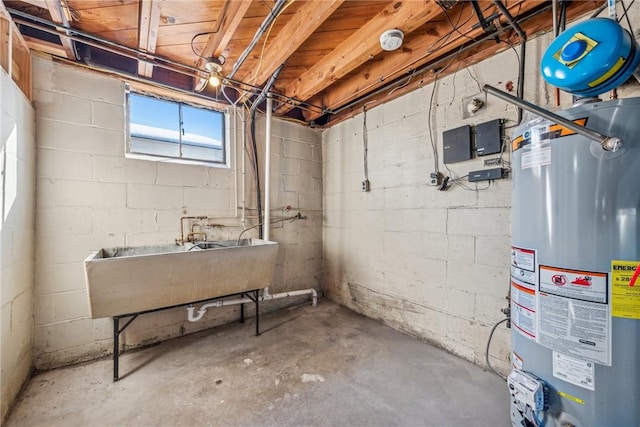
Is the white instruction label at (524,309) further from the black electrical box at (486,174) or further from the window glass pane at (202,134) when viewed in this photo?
the window glass pane at (202,134)

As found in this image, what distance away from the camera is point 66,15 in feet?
5.16

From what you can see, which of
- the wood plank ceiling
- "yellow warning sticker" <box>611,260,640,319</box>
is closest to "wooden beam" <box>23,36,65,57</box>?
the wood plank ceiling

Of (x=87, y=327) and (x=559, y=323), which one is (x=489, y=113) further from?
(x=87, y=327)

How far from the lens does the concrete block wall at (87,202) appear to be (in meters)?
1.88

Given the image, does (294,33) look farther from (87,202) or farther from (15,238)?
(15,238)

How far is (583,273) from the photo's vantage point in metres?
0.85

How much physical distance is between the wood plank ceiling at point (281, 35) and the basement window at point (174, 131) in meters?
0.23

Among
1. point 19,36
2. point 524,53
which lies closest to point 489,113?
point 524,53

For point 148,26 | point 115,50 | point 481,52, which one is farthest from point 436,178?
point 115,50

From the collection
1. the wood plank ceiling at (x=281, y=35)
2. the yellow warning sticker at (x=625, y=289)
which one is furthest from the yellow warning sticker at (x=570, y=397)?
the wood plank ceiling at (x=281, y=35)

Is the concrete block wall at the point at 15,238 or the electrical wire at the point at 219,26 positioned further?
the electrical wire at the point at 219,26

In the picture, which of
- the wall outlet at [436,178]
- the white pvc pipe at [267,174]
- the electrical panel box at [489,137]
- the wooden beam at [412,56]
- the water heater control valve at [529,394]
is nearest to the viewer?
the water heater control valve at [529,394]

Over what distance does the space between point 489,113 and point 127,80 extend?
2944 mm

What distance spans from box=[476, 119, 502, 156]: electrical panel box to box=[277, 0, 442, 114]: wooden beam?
82cm
